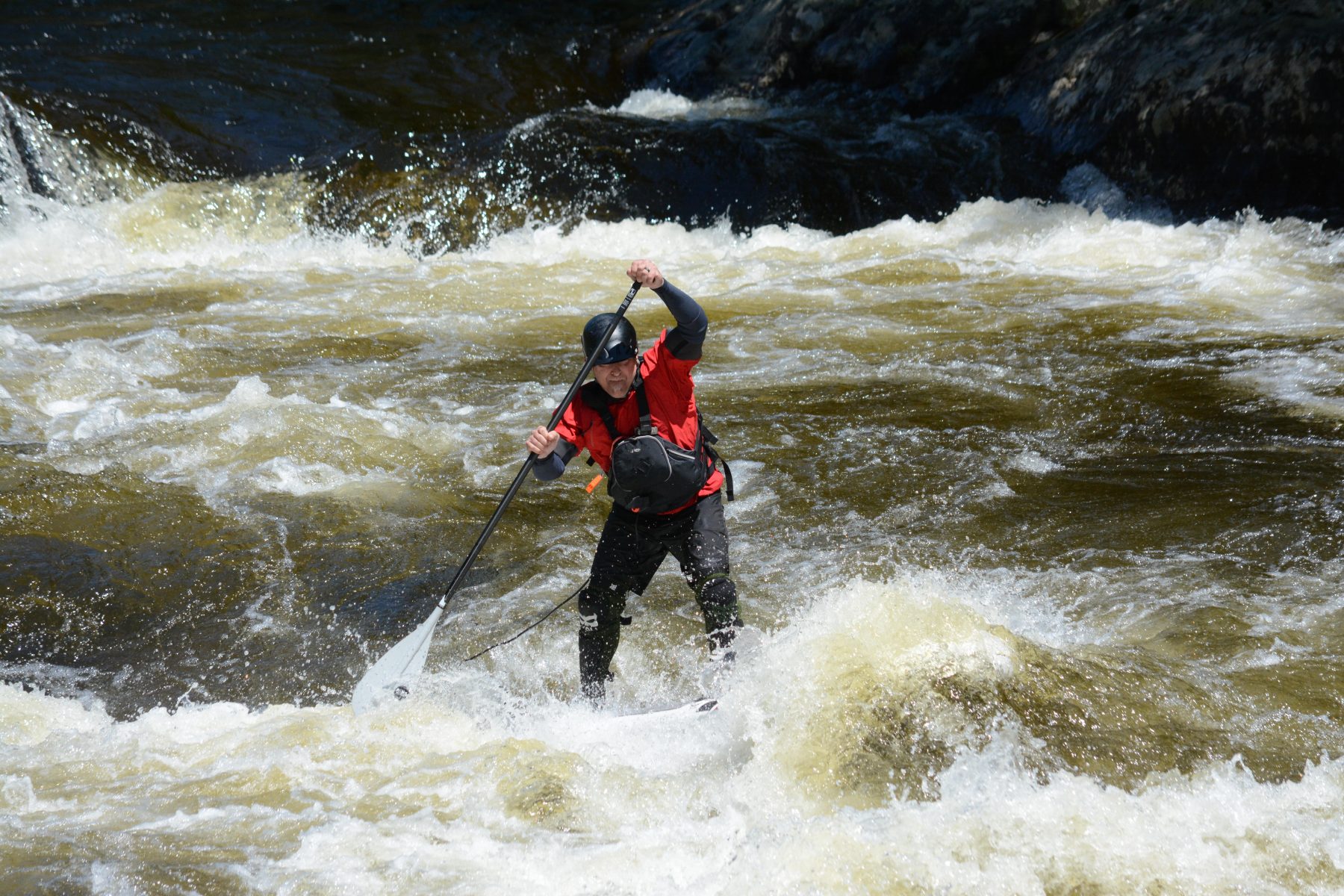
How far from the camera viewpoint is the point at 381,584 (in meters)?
4.58

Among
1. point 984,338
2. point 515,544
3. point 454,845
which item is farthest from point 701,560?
point 984,338

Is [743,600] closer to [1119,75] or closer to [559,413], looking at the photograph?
[559,413]

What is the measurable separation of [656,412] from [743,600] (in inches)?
44.5

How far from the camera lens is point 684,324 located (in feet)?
11.1

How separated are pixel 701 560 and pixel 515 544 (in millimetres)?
1621

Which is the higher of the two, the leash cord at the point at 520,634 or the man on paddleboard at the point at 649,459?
the man on paddleboard at the point at 649,459

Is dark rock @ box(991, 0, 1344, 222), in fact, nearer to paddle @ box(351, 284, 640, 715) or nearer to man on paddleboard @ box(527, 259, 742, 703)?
man on paddleboard @ box(527, 259, 742, 703)

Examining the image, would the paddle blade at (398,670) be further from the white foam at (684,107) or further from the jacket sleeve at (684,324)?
the white foam at (684,107)

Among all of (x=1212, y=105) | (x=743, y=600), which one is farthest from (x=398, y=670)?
(x=1212, y=105)

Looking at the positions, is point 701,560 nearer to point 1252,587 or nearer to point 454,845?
point 454,845

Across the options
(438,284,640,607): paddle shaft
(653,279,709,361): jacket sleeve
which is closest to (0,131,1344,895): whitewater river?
(438,284,640,607): paddle shaft

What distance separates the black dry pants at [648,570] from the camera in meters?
3.56

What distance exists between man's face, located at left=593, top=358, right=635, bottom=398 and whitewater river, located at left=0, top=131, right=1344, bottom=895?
3.09 feet

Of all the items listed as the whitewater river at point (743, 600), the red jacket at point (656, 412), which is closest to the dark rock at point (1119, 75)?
the whitewater river at point (743, 600)
